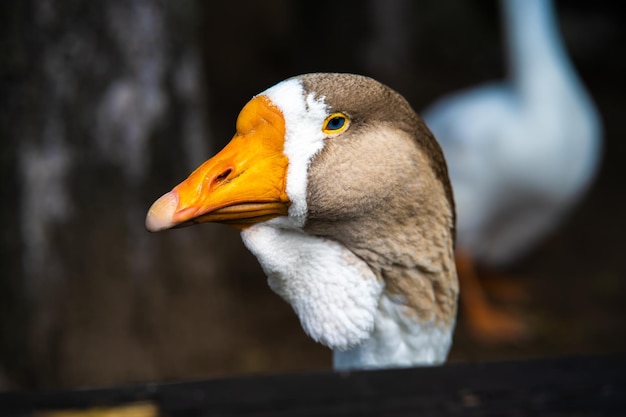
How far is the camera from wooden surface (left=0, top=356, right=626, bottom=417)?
5.14 feet

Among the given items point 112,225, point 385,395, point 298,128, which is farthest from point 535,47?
point 298,128

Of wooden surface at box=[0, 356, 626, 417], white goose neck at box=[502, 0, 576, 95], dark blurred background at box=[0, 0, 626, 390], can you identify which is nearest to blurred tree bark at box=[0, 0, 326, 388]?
dark blurred background at box=[0, 0, 626, 390]

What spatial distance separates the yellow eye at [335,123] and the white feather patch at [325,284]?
0.21 metres

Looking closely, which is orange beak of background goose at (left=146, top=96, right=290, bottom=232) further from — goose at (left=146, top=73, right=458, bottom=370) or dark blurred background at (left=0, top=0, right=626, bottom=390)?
Result: dark blurred background at (left=0, top=0, right=626, bottom=390)

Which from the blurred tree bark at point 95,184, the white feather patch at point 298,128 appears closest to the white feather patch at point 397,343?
the white feather patch at point 298,128

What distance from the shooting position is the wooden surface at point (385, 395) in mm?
1567

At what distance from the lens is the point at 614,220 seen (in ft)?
18.6

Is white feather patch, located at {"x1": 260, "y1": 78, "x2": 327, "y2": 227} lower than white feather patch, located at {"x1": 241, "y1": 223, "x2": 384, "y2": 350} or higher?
higher

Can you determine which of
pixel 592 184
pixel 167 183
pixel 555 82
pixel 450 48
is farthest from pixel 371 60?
pixel 167 183

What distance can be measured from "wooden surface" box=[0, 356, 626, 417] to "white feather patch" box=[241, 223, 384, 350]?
17 centimetres

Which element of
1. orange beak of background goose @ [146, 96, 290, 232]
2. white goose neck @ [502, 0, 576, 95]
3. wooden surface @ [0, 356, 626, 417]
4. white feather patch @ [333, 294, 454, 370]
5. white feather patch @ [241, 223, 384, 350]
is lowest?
wooden surface @ [0, 356, 626, 417]

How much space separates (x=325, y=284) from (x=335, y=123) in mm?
319

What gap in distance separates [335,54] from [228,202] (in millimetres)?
6129

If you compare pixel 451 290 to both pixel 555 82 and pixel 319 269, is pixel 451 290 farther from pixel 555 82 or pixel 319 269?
pixel 555 82
